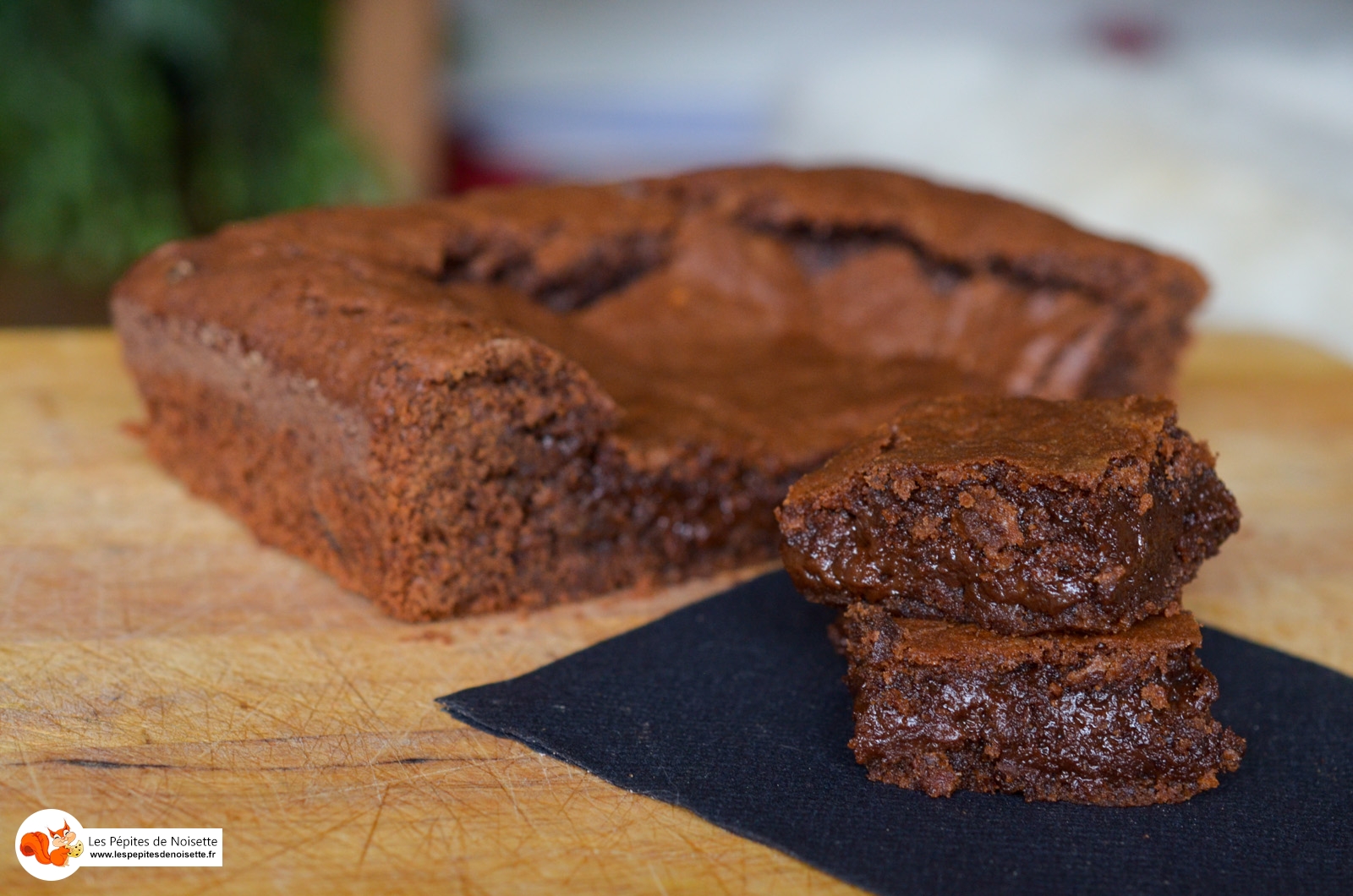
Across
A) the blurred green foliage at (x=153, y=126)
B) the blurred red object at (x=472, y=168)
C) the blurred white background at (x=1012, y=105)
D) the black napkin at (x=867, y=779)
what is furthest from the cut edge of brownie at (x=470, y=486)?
the blurred red object at (x=472, y=168)

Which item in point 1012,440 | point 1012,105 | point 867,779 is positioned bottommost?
point 867,779

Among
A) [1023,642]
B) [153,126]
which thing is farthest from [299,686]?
[153,126]

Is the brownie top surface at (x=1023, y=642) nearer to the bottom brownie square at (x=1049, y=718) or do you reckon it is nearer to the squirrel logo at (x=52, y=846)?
the bottom brownie square at (x=1049, y=718)

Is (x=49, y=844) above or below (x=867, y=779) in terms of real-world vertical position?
below

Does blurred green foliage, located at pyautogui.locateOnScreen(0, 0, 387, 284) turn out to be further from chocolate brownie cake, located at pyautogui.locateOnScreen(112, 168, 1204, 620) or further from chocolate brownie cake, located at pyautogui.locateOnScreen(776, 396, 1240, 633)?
chocolate brownie cake, located at pyautogui.locateOnScreen(776, 396, 1240, 633)

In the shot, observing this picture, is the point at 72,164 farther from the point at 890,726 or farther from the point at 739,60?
the point at 890,726

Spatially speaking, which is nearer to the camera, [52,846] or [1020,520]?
[52,846]

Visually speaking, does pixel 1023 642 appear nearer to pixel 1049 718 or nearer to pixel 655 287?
pixel 1049 718
